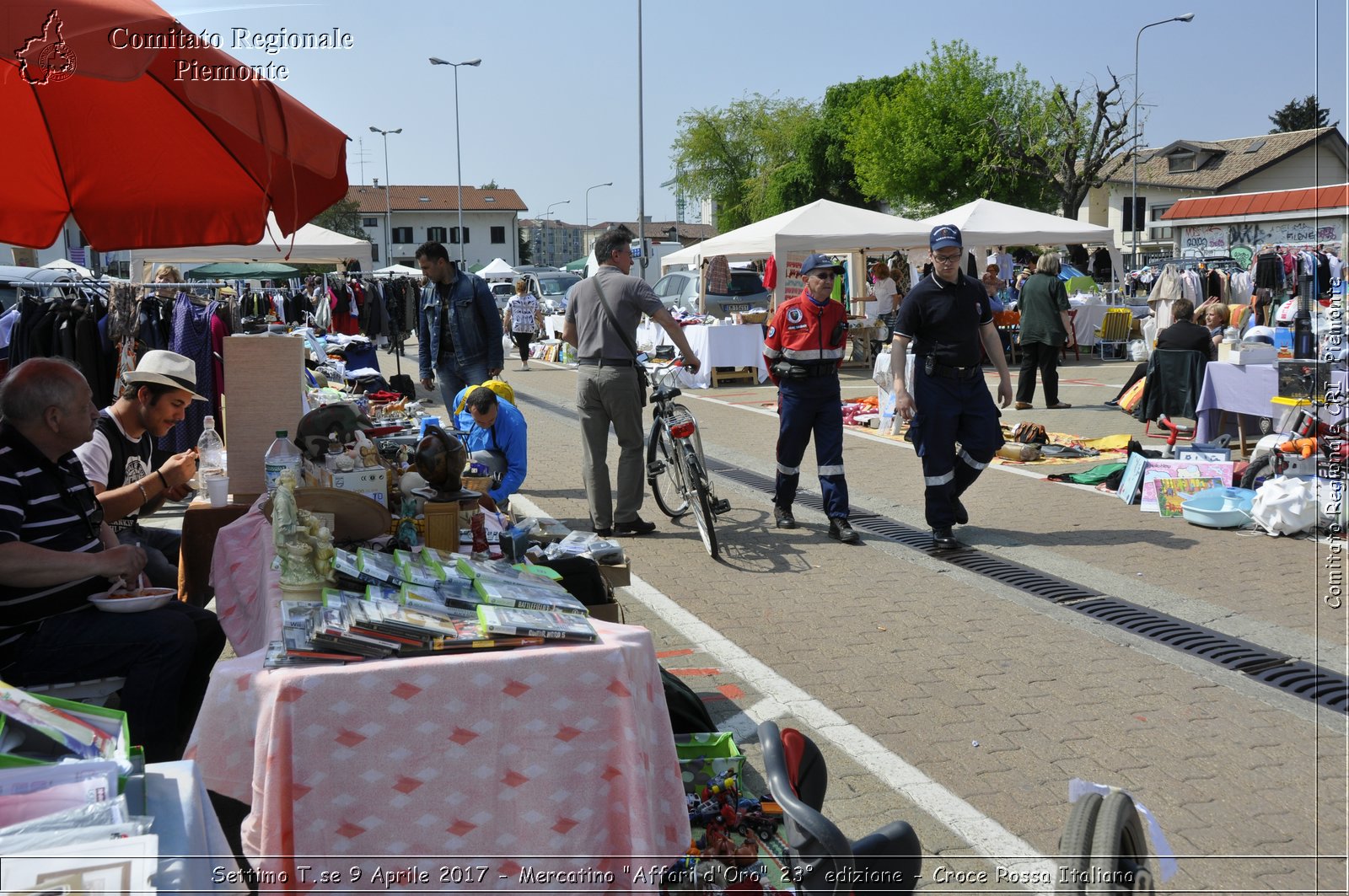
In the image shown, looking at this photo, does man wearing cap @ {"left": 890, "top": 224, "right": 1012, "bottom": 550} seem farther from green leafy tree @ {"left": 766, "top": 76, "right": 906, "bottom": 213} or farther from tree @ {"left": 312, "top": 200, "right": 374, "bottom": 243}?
tree @ {"left": 312, "top": 200, "right": 374, "bottom": 243}

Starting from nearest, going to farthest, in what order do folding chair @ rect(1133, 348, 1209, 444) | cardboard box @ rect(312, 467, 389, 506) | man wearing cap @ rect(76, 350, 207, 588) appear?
cardboard box @ rect(312, 467, 389, 506)
man wearing cap @ rect(76, 350, 207, 588)
folding chair @ rect(1133, 348, 1209, 444)

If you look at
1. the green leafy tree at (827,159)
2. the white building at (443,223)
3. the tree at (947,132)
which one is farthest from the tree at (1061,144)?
the white building at (443,223)

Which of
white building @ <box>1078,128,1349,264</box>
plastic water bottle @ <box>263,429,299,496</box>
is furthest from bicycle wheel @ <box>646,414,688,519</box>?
white building @ <box>1078,128,1349,264</box>

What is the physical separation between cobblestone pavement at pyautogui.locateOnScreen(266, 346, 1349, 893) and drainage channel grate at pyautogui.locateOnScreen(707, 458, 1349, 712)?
0.11 m

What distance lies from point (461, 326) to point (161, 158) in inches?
163

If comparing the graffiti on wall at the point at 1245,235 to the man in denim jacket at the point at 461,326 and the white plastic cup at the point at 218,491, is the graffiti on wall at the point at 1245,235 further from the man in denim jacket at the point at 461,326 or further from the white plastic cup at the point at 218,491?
the white plastic cup at the point at 218,491

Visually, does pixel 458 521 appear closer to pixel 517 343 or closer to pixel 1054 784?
pixel 1054 784

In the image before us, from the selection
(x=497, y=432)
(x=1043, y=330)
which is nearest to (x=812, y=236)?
(x=1043, y=330)

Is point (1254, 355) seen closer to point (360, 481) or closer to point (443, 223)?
point (360, 481)

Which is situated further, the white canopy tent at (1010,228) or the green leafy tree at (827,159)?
the green leafy tree at (827,159)

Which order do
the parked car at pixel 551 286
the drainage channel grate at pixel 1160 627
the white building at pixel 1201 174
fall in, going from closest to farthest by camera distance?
the drainage channel grate at pixel 1160 627 < the parked car at pixel 551 286 < the white building at pixel 1201 174

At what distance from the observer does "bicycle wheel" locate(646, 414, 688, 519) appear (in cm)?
822

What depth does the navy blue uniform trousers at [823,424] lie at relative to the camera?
26.0 ft

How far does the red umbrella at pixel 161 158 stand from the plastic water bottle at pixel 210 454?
977 millimetres
